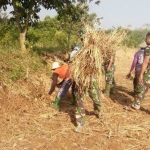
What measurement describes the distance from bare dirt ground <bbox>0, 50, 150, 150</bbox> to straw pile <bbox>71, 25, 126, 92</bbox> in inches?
33.8

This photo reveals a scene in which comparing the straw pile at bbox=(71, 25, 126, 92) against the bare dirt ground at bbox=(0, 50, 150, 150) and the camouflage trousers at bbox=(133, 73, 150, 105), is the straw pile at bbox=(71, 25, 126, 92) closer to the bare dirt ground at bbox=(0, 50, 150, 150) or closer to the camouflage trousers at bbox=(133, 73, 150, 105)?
the bare dirt ground at bbox=(0, 50, 150, 150)

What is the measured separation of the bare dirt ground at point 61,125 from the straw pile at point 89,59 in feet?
2.82

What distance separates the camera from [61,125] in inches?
200

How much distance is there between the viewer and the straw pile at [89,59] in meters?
4.31

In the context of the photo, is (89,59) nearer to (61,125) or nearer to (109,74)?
(61,125)

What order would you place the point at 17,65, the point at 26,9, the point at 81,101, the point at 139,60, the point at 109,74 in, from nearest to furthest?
1. the point at 81,101
2. the point at 139,60
3. the point at 109,74
4. the point at 17,65
5. the point at 26,9

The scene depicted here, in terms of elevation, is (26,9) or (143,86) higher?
(26,9)

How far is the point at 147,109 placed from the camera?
6133 millimetres

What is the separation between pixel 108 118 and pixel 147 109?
1.20 m

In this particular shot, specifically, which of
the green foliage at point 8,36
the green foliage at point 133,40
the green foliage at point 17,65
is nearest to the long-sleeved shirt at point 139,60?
the green foliage at point 133,40

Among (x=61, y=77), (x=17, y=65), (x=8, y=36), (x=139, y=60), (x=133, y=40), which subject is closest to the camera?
(x=61, y=77)

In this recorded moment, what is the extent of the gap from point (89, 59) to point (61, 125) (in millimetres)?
1477

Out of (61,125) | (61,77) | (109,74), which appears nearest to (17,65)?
(61,77)

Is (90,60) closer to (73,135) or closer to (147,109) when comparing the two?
(73,135)
